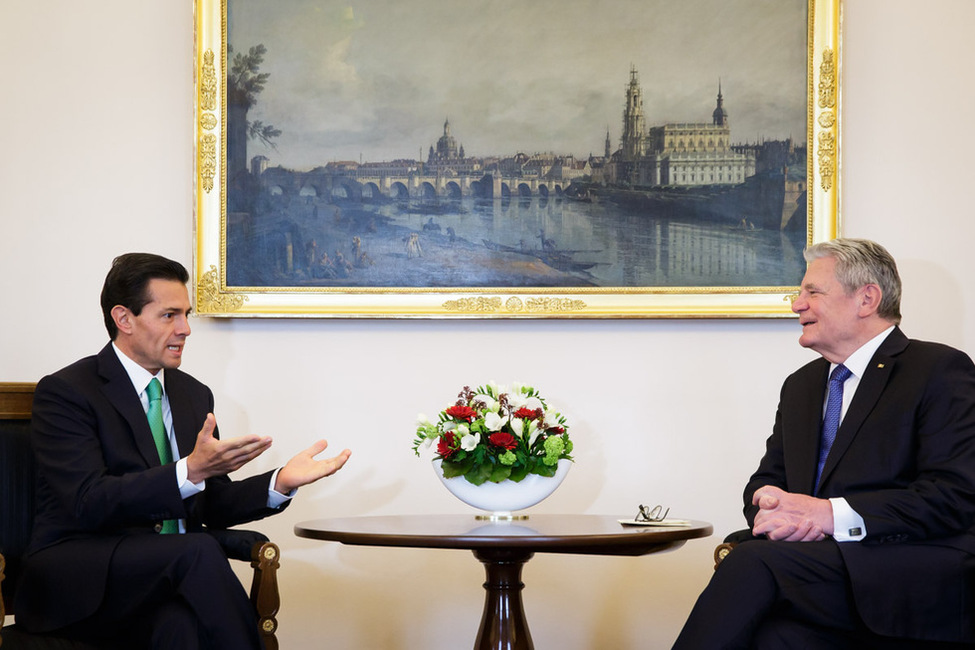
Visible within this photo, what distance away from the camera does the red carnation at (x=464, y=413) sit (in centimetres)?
394

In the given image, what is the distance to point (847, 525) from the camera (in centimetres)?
342

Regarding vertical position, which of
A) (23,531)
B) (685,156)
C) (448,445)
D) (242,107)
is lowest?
(23,531)

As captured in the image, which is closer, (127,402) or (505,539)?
(505,539)

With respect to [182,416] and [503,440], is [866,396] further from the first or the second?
[182,416]

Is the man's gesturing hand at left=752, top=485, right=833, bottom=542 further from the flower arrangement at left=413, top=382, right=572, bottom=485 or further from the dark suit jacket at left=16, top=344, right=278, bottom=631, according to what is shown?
the dark suit jacket at left=16, top=344, right=278, bottom=631

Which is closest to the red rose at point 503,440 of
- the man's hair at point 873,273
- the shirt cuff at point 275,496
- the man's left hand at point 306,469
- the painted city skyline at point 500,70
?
the man's left hand at point 306,469

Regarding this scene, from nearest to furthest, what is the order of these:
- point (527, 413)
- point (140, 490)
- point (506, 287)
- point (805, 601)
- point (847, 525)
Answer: point (805, 601) → point (847, 525) → point (140, 490) → point (527, 413) → point (506, 287)

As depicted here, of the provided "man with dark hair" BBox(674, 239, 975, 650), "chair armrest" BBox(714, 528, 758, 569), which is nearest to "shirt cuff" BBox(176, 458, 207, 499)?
"man with dark hair" BBox(674, 239, 975, 650)

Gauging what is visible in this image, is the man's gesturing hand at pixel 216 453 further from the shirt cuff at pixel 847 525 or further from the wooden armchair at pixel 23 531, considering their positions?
the shirt cuff at pixel 847 525

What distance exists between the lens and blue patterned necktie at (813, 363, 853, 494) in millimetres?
3832

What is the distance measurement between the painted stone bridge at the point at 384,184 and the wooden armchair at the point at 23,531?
1.67 m

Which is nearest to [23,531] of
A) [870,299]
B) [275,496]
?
[275,496]

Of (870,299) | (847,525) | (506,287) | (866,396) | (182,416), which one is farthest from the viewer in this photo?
(506,287)

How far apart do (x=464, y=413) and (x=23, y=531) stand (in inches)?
64.5
